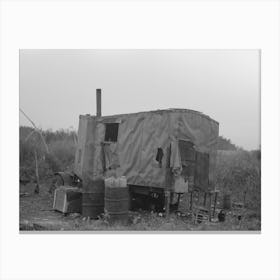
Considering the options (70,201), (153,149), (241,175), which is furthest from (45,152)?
(241,175)

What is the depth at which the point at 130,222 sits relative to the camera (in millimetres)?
7719

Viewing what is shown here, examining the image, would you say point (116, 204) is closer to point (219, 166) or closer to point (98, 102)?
point (98, 102)

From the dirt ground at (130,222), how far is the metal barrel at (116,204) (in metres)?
0.14

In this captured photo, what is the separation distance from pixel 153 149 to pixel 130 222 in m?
1.76

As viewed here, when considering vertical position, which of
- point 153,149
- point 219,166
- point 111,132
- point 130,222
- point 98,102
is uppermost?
point 98,102

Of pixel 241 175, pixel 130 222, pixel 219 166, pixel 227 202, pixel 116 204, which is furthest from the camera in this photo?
pixel 219 166

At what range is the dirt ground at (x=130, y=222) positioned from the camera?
7.07 metres

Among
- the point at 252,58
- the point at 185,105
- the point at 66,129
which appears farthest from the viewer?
the point at 66,129

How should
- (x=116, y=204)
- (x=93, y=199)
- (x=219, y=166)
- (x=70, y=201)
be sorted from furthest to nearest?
(x=219, y=166), (x=70, y=201), (x=93, y=199), (x=116, y=204)
